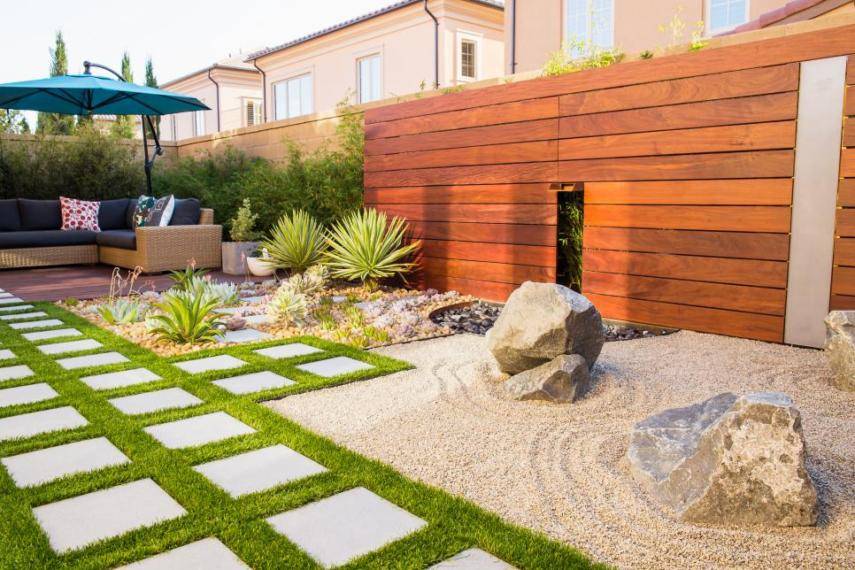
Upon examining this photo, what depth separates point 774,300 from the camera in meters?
3.88

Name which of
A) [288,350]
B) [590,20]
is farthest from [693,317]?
[590,20]

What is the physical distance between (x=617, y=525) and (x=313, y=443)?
1.07m

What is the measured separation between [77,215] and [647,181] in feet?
23.6

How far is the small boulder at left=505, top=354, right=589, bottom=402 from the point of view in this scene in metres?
2.85

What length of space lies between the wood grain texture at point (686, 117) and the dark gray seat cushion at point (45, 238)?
241 inches

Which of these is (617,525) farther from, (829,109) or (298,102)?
(298,102)

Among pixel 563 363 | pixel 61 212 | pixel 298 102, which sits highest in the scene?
pixel 298 102

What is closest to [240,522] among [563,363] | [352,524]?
[352,524]

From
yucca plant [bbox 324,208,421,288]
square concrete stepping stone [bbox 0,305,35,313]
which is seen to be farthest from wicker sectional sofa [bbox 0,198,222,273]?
yucca plant [bbox 324,208,421,288]

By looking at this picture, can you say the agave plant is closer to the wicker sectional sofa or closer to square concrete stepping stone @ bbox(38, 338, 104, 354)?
square concrete stepping stone @ bbox(38, 338, 104, 354)

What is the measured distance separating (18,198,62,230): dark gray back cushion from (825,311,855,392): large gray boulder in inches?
336

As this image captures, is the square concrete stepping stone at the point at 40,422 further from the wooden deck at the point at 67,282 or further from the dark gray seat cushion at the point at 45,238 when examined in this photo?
the dark gray seat cushion at the point at 45,238

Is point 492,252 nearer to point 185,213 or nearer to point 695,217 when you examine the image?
point 695,217

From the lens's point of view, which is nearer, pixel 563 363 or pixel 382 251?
pixel 563 363
